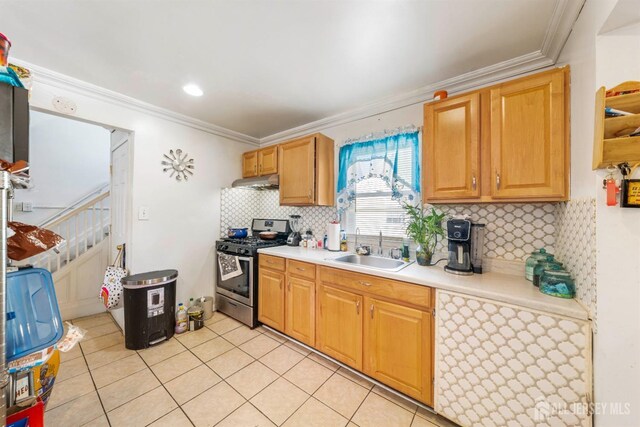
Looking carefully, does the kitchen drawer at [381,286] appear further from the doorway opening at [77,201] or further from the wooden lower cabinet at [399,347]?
the doorway opening at [77,201]

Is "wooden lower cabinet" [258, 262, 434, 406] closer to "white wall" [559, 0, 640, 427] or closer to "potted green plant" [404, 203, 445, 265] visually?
"potted green plant" [404, 203, 445, 265]

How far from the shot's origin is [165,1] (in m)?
1.28

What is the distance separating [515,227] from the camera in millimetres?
1719

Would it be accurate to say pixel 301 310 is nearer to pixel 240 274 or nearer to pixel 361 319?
pixel 361 319

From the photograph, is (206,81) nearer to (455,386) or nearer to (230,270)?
(230,270)

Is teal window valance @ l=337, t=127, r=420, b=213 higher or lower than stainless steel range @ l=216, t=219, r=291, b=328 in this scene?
higher

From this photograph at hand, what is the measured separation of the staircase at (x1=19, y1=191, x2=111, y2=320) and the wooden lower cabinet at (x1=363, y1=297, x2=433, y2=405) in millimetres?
3548

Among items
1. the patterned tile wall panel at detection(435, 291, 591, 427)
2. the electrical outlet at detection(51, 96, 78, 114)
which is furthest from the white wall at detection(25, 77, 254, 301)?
the patterned tile wall panel at detection(435, 291, 591, 427)

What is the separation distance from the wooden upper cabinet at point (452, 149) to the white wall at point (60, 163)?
4941 mm

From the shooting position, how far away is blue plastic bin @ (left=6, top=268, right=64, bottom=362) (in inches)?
32.4

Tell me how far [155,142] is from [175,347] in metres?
2.24

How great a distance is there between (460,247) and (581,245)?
61 cm

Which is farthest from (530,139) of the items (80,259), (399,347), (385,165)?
(80,259)

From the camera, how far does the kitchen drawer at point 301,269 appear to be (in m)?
2.14
